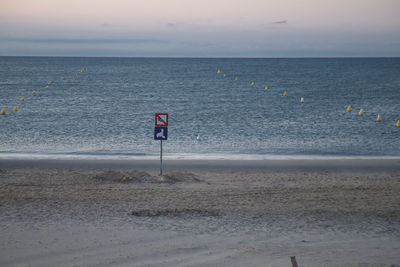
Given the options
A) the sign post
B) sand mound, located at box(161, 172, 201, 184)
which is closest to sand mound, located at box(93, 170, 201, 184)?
sand mound, located at box(161, 172, 201, 184)

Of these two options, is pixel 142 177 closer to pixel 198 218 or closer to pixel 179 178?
pixel 179 178

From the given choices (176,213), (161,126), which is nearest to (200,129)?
(161,126)

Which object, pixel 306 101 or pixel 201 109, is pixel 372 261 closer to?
pixel 201 109

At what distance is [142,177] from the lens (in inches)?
517

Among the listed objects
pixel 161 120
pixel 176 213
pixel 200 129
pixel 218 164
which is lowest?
pixel 200 129

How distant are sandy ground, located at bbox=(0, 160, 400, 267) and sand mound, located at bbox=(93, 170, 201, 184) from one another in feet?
0.10

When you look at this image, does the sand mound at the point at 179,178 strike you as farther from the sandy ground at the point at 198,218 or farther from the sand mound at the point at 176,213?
the sand mound at the point at 176,213

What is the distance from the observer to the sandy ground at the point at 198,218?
728 centimetres

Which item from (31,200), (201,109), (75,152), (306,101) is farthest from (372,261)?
(306,101)

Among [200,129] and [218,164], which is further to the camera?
[200,129]

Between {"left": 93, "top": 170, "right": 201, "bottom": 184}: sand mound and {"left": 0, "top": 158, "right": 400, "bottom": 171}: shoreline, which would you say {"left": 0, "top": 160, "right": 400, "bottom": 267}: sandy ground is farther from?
{"left": 0, "top": 158, "right": 400, "bottom": 171}: shoreline

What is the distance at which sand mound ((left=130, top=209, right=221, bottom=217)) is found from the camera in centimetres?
948

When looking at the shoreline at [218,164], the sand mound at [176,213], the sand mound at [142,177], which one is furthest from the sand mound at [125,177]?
the sand mound at [176,213]

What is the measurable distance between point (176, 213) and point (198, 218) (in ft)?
1.98
